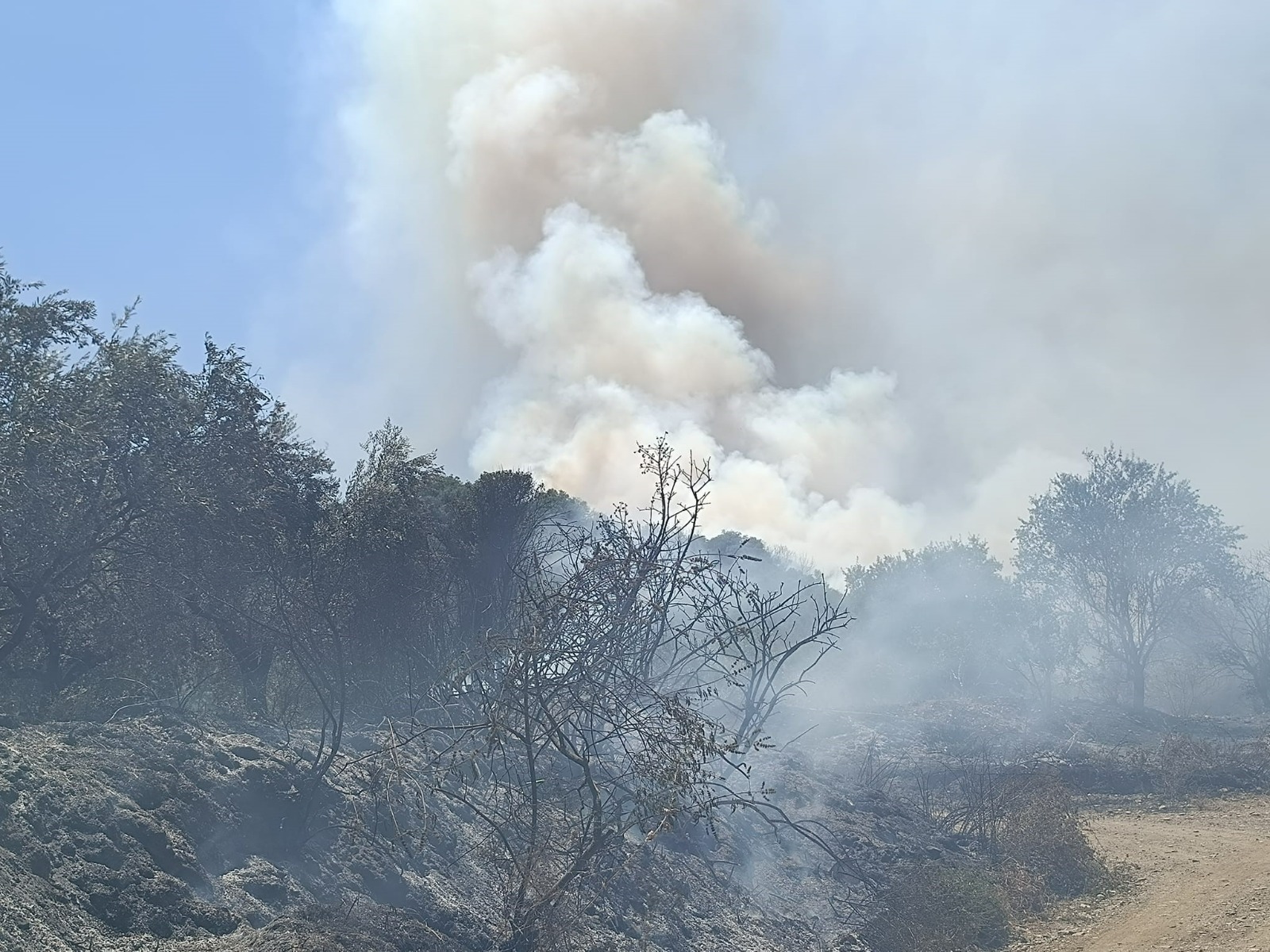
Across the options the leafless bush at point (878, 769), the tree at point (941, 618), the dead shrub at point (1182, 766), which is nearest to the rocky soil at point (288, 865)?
the leafless bush at point (878, 769)

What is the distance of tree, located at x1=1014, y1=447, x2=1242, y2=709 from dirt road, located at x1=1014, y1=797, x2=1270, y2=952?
77.8 ft

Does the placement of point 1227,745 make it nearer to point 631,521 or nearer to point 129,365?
point 631,521

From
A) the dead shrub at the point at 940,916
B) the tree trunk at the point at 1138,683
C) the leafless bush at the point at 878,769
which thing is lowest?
the dead shrub at the point at 940,916

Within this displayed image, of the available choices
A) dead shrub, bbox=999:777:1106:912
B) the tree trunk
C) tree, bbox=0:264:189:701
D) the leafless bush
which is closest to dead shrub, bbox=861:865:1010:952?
dead shrub, bbox=999:777:1106:912

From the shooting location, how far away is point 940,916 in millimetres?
12484

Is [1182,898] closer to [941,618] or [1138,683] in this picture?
[1138,683]

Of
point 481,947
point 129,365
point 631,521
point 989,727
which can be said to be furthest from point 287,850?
point 989,727

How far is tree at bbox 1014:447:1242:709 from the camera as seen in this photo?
41.2m

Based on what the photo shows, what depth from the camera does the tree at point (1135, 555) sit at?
135 feet

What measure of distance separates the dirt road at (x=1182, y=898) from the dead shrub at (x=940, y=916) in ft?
1.73

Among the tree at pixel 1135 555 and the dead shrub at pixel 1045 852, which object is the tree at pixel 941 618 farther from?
the dead shrub at pixel 1045 852

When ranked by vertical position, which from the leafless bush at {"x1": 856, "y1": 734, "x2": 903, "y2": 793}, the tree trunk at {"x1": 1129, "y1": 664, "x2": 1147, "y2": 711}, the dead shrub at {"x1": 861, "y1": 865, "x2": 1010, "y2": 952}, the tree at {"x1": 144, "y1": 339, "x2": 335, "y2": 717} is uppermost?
the tree at {"x1": 144, "y1": 339, "x2": 335, "y2": 717}

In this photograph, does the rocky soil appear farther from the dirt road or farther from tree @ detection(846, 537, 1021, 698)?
tree @ detection(846, 537, 1021, 698)

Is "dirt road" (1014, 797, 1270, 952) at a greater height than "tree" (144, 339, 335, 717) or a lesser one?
lesser
